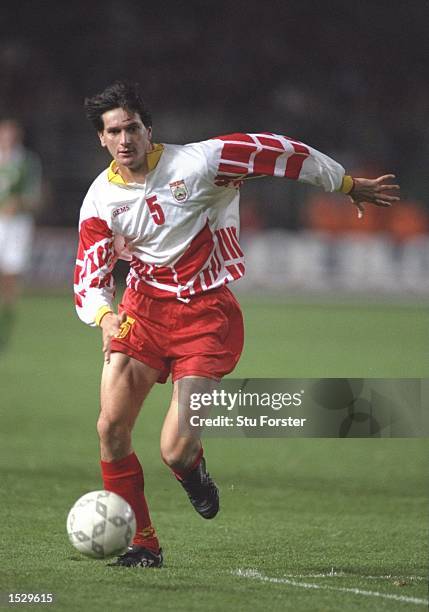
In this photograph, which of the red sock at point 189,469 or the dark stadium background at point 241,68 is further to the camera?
the dark stadium background at point 241,68

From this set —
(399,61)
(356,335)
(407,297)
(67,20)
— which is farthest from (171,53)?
(356,335)

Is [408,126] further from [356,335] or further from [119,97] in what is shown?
[119,97]

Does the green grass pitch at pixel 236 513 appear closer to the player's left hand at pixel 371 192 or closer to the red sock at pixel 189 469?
the red sock at pixel 189 469

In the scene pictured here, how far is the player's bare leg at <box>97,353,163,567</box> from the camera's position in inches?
201

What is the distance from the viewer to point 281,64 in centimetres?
2658

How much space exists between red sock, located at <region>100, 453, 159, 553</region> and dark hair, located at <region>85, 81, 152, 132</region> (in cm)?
145

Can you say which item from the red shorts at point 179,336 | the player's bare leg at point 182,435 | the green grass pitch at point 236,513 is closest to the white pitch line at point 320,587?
the green grass pitch at point 236,513

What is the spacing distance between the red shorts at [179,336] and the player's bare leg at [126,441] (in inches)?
3.1

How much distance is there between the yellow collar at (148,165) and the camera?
5.22 metres

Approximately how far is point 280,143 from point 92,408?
5.94m

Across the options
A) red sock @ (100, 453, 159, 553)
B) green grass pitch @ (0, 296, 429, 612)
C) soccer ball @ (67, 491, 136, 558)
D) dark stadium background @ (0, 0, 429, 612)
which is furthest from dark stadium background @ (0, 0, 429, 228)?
soccer ball @ (67, 491, 136, 558)

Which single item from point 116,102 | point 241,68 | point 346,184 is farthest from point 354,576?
point 241,68

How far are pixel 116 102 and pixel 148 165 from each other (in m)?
0.31

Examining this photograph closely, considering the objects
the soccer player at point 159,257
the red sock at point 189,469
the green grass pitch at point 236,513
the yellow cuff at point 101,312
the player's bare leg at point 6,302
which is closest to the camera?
the green grass pitch at point 236,513
